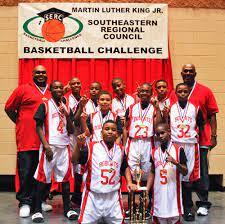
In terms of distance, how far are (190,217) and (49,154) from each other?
6.22 ft

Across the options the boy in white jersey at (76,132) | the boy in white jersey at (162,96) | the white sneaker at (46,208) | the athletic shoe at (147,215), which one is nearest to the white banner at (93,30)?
the boy in white jersey at (76,132)

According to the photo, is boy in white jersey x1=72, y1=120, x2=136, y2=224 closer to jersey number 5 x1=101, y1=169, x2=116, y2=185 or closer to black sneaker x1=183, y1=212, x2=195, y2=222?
jersey number 5 x1=101, y1=169, x2=116, y2=185

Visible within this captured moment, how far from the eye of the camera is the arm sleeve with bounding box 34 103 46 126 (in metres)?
5.92

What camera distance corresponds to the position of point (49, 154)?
19.3ft

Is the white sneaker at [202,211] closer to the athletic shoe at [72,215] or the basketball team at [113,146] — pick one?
the basketball team at [113,146]

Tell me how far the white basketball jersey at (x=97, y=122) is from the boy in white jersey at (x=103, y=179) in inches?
36.4

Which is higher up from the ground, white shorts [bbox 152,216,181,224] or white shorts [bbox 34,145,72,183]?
white shorts [bbox 34,145,72,183]

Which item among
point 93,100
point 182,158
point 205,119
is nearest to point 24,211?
point 93,100

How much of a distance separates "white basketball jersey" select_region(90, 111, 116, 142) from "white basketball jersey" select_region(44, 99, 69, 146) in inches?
16.8

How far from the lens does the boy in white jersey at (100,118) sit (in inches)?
237

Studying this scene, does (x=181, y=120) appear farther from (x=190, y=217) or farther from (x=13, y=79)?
(x=13, y=79)

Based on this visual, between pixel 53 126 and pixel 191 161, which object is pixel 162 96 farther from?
pixel 53 126

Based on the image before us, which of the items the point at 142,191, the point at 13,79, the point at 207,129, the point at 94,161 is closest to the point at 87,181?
the point at 94,161

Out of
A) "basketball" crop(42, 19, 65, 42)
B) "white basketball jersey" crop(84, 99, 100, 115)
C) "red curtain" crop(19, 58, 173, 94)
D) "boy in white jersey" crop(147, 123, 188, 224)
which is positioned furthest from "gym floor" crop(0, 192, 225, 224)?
"basketball" crop(42, 19, 65, 42)
